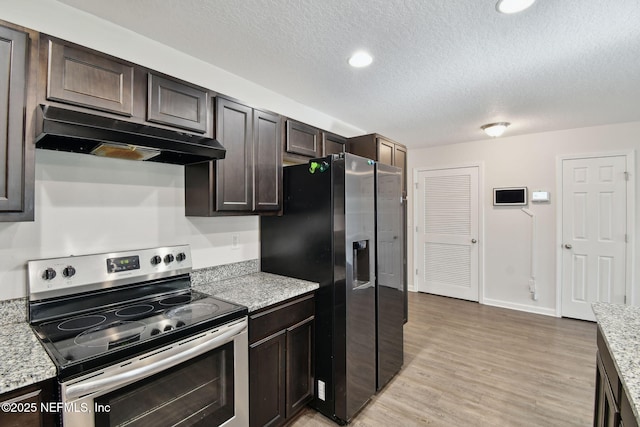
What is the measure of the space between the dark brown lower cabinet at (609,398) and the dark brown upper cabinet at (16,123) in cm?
235

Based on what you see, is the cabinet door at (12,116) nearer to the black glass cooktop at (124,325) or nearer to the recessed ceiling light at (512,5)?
the black glass cooktop at (124,325)

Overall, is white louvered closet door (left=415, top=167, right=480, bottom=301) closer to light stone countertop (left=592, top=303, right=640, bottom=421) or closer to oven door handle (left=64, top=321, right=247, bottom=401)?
light stone countertop (left=592, top=303, right=640, bottom=421)

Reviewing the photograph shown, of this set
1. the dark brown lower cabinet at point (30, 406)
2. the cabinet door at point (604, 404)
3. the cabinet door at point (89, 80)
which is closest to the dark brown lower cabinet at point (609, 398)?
the cabinet door at point (604, 404)

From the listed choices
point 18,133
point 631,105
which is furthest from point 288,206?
point 631,105

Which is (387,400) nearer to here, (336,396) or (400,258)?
(336,396)

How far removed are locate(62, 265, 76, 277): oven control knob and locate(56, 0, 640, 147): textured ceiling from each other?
141cm

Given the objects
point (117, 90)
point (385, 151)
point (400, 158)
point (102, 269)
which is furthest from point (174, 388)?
point (400, 158)

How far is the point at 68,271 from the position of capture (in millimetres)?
1572

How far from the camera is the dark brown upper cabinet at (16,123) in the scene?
124 centimetres

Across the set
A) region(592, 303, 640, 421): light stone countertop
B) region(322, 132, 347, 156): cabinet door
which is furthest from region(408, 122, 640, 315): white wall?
region(592, 303, 640, 421): light stone countertop

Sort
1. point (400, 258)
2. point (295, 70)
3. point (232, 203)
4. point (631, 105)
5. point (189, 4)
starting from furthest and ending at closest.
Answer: point (631, 105), point (400, 258), point (295, 70), point (232, 203), point (189, 4)

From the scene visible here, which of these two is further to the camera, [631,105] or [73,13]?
[631,105]

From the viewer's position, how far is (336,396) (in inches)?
82.3

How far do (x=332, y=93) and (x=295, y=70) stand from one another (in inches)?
21.8
